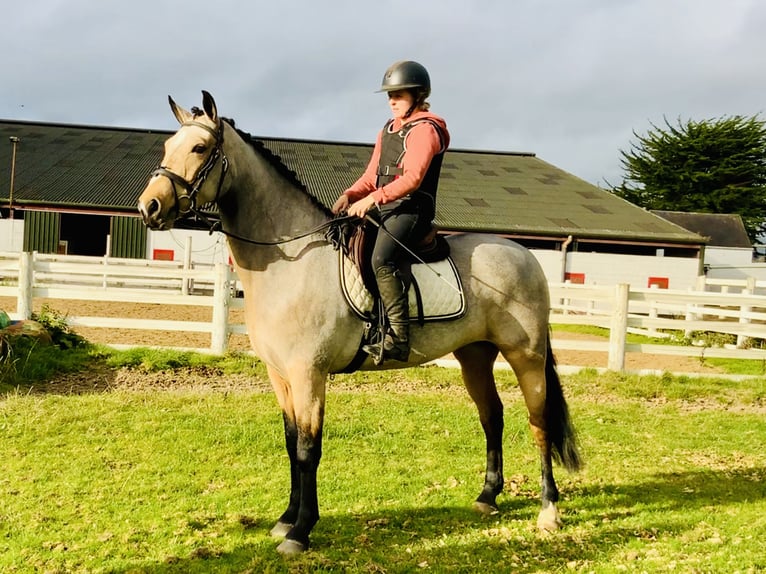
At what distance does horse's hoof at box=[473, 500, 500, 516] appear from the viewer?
4098mm

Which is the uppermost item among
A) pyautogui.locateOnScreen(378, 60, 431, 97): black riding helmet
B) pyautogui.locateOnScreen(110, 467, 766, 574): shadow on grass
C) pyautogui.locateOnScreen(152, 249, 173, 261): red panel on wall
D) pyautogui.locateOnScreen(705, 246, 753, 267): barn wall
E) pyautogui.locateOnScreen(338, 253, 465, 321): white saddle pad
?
pyautogui.locateOnScreen(705, 246, 753, 267): barn wall

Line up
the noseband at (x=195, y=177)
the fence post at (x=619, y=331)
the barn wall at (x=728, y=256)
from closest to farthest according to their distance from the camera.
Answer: the noseband at (x=195, y=177)
the fence post at (x=619, y=331)
the barn wall at (x=728, y=256)

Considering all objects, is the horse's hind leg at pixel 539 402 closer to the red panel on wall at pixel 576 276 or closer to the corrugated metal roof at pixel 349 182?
the corrugated metal roof at pixel 349 182

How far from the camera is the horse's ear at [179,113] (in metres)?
3.29

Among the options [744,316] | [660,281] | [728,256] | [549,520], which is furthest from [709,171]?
[549,520]

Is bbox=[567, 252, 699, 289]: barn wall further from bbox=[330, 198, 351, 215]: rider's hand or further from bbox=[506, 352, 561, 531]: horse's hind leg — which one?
bbox=[330, 198, 351, 215]: rider's hand

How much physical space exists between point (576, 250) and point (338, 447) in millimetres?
18815

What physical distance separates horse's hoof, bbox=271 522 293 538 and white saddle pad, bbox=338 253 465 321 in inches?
59.1

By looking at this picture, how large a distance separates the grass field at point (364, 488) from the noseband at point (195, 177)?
6.74 feet

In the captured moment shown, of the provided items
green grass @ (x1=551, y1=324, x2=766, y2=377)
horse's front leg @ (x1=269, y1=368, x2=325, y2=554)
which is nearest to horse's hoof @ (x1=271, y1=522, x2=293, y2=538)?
horse's front leg @ (x1=269, y1=368, x2=325, y2=554)

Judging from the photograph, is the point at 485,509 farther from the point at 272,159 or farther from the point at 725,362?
the point at 725,362

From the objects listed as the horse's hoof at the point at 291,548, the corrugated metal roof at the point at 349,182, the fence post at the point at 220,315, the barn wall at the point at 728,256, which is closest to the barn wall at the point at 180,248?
the corrugated metal roof at the point at 349,182

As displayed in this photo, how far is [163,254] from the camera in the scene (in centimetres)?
2114

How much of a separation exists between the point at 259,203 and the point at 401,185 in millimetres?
890
